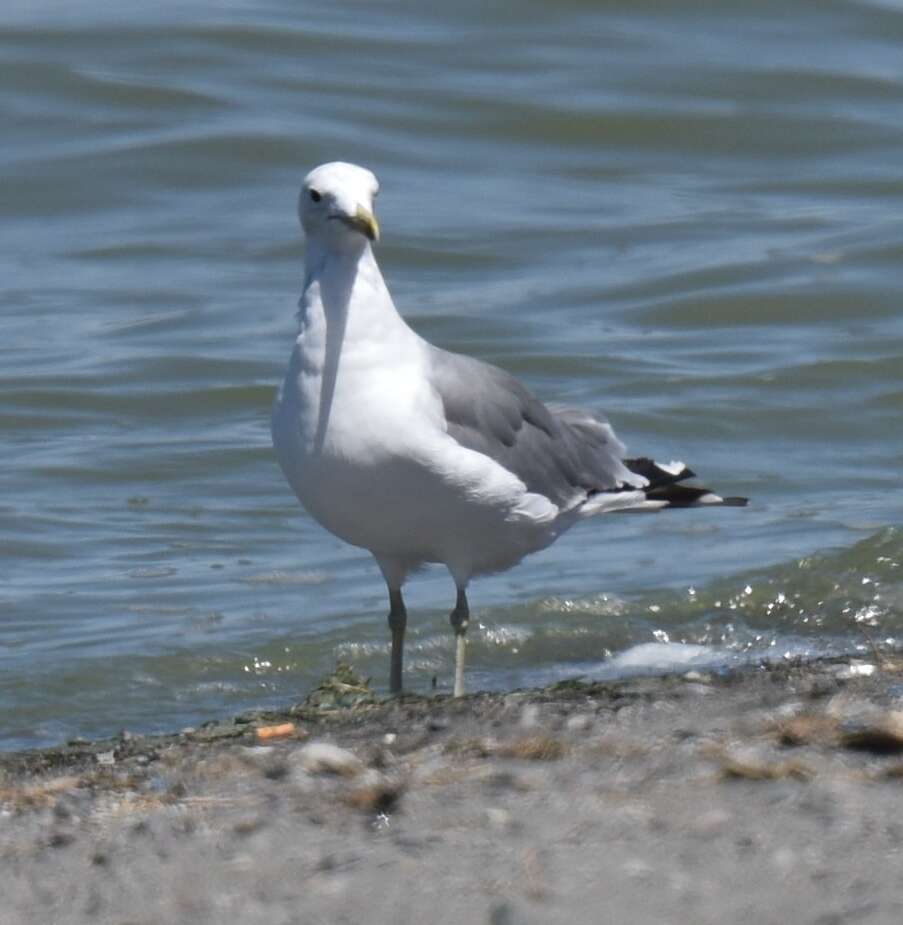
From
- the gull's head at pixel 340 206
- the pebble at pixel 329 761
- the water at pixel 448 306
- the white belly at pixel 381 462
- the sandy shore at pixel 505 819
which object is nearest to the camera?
the sandy shore at pixel 505 819

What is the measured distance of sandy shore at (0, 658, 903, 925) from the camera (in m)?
3.38

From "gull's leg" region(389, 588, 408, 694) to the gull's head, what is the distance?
110 centimetres

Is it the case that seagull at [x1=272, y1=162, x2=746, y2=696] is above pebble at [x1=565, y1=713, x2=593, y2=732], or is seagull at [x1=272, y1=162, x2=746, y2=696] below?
above

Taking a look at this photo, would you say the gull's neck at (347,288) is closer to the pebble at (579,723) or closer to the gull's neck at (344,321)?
the gull's neck at (344,321)

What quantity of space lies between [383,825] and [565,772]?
0.34 metres

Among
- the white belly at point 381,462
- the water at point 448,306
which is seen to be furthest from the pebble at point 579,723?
the water at point 448,306

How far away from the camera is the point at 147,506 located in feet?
28.1

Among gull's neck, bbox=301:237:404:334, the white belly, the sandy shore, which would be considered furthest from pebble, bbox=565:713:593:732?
gull's neck, bbox=301:237:404:334

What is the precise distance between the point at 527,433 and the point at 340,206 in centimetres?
100

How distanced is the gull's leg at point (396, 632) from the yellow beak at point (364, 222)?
3.75 feet

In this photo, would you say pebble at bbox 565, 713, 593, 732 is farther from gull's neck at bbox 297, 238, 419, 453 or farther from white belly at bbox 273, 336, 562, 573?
gull's neck at bbox 297, 238, 419, 453

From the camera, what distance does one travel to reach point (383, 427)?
5297mm

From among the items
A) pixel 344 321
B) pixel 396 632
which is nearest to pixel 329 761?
pixel 344 321

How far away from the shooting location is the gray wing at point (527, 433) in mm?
5621
